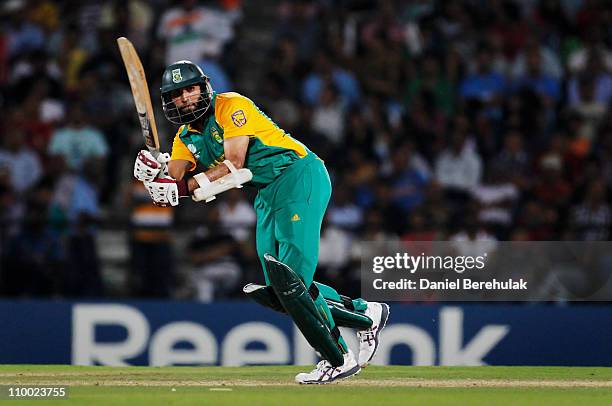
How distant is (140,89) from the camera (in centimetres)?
801

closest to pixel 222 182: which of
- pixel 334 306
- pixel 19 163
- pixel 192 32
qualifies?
pixel 334 306

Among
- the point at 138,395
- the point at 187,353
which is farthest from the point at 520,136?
the point at 138,395

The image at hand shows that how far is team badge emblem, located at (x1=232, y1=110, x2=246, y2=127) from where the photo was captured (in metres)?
7.97

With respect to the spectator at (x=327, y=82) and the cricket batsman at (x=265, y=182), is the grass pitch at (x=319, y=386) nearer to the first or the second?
the cricket batsman at (x=265, y=182)

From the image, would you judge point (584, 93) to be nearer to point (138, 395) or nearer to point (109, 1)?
point (109, 1)

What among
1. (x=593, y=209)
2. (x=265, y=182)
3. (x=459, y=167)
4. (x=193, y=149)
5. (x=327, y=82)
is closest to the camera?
(x=265, y=182)

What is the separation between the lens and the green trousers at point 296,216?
7.99 m

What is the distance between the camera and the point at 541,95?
45.0 feet

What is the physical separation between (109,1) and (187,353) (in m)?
5.26

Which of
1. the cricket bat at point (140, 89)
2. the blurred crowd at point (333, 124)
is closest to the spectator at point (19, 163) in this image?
the blurred crowd at point (333, 124)

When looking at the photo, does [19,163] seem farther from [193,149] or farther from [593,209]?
[593,209]

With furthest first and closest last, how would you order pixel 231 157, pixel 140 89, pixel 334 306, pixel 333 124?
pixel 333 124 → pixel 334 306 → pixel 140 89 → pixel 231 157

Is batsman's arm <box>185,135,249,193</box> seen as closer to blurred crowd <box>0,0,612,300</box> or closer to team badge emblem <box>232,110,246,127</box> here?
team badge emblem <box>232,110,246,127</box>

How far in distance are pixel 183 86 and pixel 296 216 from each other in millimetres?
1077
